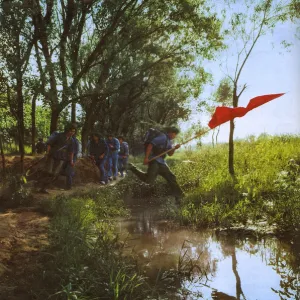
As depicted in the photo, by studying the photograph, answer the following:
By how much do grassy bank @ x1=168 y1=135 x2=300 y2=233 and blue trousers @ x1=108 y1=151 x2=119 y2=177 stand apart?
1787mm

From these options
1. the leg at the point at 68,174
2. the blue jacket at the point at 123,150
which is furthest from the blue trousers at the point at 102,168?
the leg at the point at 68,174

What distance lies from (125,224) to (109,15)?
6129 millimetres

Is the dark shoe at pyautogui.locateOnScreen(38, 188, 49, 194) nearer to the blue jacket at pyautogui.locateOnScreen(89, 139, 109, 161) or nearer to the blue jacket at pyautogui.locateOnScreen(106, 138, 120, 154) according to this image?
the blue jacket at pyautogui.locateOnScreen(89, 139, 109, 161)

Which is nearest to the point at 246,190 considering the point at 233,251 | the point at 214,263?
the point at 233,251

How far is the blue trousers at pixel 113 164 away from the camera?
37.4 feet

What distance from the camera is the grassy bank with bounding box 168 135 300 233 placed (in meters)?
6.69

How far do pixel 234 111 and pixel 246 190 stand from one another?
93.7 inches

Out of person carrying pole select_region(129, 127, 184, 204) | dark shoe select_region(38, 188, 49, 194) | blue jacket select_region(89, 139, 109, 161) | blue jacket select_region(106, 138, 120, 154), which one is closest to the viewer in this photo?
person carrying pole select_region(129, 127, 184, 204)

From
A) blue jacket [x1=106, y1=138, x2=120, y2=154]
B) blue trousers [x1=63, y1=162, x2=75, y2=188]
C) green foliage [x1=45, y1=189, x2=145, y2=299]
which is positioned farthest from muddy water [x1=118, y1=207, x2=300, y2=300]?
blue jacket [x1=106, y1=138, x2=120, y2=154]

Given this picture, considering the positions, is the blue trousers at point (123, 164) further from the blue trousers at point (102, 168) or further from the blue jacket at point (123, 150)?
the blue trousers at point (102, 168)

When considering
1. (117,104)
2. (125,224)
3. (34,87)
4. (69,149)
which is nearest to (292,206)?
(125,224)

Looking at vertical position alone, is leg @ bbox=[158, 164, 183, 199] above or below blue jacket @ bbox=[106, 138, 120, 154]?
below

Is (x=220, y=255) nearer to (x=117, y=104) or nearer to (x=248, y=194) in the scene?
(x=248, y=194)

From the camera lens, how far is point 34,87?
335 inches
